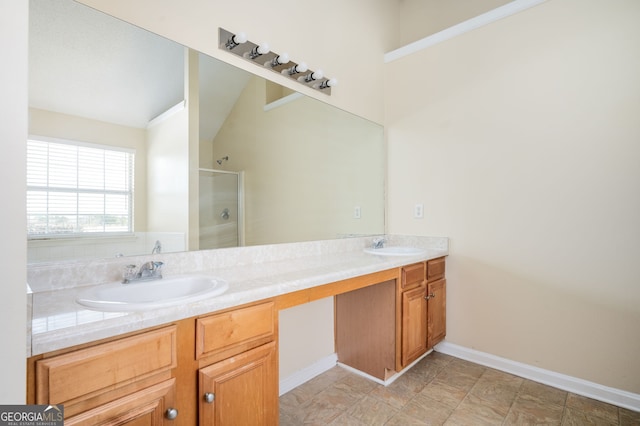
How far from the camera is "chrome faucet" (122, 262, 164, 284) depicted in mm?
1182

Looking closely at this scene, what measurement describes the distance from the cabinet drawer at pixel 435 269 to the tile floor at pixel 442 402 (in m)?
0.64

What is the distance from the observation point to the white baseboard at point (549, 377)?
1750 millimetres

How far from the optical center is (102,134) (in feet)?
3.99

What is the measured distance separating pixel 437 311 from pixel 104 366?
213 centimetres

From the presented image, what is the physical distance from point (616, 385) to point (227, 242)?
7.67ft

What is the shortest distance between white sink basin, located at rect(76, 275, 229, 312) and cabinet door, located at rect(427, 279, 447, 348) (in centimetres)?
162

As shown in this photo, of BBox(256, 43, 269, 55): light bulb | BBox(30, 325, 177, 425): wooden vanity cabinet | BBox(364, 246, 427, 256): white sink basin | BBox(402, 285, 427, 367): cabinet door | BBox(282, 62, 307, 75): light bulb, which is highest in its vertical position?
BBox(282, 62, 307, 75): light bulb

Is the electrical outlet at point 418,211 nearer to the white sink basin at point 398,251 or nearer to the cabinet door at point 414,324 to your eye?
the white sink basin at point 398,251

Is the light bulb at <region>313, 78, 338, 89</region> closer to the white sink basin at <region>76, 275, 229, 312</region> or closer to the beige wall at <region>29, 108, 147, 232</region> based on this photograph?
the beige wall at <region>29, 108, 147, 232</region>

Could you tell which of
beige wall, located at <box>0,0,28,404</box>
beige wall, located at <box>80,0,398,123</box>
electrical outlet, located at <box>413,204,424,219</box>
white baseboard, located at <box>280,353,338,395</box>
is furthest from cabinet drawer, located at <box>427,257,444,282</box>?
beige wall, located at <box>0,0,28,404</box>

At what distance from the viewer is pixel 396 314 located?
76.8 inches

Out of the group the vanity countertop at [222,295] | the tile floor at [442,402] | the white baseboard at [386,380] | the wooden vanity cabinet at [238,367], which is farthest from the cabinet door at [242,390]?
the white baseboard at [386,380]

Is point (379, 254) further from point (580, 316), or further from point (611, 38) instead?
point (611, 38)

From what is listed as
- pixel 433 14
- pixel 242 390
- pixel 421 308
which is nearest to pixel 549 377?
pixel 421 308
